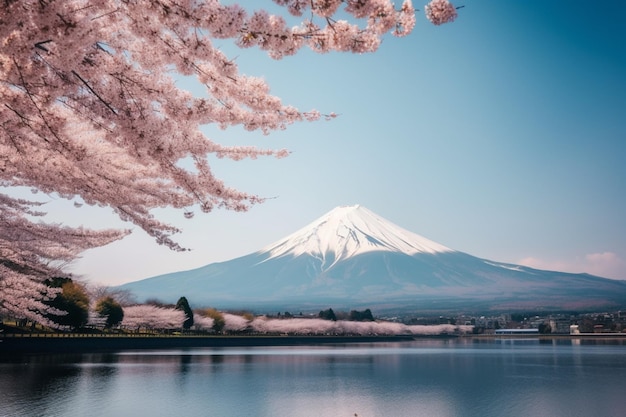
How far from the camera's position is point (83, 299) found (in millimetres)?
48344

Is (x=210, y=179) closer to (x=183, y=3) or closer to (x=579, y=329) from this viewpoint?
(x=183, y=3)

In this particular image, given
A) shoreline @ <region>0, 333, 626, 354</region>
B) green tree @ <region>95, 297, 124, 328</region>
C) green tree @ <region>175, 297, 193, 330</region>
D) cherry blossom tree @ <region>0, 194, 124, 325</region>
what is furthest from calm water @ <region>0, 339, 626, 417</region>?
green tree @ <region>175, 297, 193, 330</region>

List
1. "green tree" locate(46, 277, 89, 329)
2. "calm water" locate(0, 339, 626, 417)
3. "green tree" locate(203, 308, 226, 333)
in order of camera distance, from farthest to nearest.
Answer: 1. "green tree" locate(203, 308, 226, 333)
2. "green tree" locate(46, 277, 89, 329)
3. "calm water" locate(0, 339, 626, 417)

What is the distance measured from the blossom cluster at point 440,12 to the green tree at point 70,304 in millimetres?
45258

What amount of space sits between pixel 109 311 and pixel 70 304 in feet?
35.5

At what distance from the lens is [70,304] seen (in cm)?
4553

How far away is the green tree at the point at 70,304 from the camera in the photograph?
145 ft

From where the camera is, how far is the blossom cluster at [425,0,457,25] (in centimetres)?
404

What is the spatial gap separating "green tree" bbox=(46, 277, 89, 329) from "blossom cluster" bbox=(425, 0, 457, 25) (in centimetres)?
A: 4526

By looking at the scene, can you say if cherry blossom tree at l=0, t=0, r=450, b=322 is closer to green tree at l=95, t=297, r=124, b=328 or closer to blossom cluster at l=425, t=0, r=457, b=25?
blossom cluster at l=425, t=0, r=457, b=25

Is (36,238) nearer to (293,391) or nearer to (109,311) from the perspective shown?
(293,391)

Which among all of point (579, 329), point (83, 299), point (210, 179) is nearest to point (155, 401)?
point (210, 179)

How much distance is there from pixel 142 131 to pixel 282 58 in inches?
66.2

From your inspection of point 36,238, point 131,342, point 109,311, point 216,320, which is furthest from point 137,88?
point 216,320
